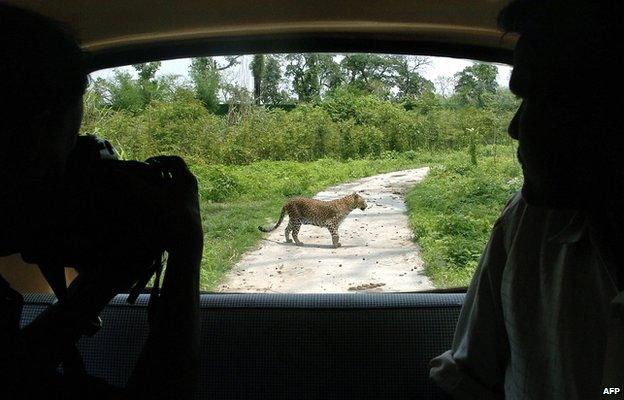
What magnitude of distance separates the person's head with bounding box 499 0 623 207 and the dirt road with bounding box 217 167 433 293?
3.92 ft

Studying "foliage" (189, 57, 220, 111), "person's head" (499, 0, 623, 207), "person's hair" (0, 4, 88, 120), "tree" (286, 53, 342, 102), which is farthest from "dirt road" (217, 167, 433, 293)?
"person's hair" (0, 4, 88, 120)

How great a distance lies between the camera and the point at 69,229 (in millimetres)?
1146

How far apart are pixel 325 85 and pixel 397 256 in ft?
3.26

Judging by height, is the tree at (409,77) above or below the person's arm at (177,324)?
above

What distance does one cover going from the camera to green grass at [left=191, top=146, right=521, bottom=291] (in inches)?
96.0

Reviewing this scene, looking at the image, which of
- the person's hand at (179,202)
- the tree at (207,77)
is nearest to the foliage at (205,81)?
the tree at (207,77)

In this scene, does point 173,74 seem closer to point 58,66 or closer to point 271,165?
point 271,165

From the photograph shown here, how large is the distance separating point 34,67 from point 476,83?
5.43ft

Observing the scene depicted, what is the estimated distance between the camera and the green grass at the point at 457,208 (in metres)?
2.37

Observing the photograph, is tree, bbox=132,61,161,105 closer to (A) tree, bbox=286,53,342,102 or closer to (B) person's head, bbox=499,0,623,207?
(A) tree, bbox=286,53,342,102

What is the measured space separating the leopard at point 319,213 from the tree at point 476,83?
2.84 ft

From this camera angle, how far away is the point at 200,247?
122 cm
